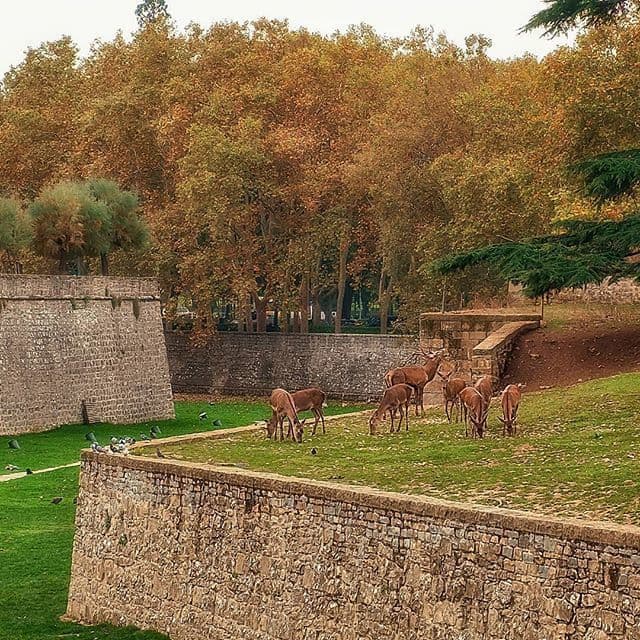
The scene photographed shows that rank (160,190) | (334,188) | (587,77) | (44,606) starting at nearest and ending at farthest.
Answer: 1. (44,606)
2. (587,77)
3. (334,188)
4. (160,190)

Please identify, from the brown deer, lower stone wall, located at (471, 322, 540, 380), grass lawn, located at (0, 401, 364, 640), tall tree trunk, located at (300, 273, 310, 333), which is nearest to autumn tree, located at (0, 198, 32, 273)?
grass lawn, located at (0, 401, 364, 640)

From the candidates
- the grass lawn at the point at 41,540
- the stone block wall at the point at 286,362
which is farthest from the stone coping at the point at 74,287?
the stone block wall at the point at 286,362

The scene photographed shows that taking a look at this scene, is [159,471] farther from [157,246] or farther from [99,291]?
[157,246]

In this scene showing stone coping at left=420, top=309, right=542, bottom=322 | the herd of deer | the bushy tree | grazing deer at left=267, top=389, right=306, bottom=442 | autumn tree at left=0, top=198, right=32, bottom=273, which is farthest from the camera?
the bushy tree

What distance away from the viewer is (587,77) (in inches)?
1014

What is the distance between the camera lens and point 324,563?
11.8m

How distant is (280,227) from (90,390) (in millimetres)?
11932

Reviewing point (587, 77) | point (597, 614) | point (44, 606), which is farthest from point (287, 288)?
point (597, 614)

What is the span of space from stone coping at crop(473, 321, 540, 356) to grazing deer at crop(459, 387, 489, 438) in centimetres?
510

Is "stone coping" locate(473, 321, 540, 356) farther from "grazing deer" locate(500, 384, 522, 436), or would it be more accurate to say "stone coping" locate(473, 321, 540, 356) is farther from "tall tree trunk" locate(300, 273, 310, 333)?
"tall tree trunk" locate(300, 273, 310, 333)

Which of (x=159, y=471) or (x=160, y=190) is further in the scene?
(x=160, y=190)

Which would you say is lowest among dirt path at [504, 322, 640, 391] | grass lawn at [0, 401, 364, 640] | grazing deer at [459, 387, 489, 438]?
grass lawn at [0, 401, 364, 640]

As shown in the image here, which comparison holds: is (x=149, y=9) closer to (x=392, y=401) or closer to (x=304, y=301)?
(x=304, y=301)

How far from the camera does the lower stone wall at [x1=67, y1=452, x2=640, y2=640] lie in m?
9.71
